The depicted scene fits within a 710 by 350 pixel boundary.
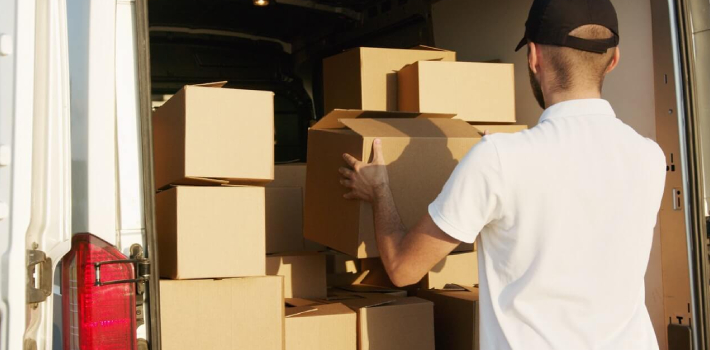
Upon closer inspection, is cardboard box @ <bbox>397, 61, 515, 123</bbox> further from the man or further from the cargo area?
the man

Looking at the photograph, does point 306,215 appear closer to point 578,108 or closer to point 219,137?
point 219,137

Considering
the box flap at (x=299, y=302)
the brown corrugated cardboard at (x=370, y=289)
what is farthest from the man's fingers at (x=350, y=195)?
the brown corrugated cardboard at (x=370, y=289)

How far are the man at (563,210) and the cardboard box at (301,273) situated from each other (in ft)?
3.18

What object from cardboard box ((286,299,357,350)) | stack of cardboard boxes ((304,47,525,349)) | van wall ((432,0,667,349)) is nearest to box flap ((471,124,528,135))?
stack of cardboard boxes ((304,47,525,349))

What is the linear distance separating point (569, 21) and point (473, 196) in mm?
423

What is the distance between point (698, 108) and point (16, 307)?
6.07 ft

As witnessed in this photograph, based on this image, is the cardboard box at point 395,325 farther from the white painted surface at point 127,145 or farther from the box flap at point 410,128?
the white painted surface at point 127,145

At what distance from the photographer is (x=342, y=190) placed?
220cm

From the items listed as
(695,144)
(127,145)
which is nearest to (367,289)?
(695,144)

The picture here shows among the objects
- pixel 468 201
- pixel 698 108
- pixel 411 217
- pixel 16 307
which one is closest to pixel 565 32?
pixel 468 201

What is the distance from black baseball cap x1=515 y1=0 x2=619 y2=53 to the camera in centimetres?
167

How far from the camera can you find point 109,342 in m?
1.54

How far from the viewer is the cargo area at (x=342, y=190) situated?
2020 millimetres

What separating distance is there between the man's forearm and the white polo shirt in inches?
7.9
